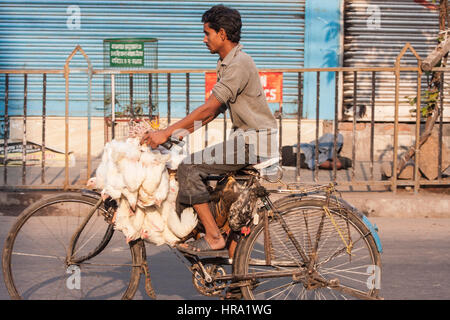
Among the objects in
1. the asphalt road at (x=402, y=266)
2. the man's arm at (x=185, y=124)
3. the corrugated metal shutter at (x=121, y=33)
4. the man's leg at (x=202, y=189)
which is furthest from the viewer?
the corrugated metal shutter at (x=121, y=33)

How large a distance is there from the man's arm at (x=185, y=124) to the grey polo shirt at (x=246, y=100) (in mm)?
58

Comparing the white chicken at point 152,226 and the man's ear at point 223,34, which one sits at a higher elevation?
the man's ear at point 223,34

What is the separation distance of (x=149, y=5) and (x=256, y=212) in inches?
370

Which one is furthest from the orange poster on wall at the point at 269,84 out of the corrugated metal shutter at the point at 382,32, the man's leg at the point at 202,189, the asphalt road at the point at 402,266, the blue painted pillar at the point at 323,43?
the man's leg at the point at 202,189

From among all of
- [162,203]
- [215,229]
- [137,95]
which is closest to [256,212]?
[215,229]

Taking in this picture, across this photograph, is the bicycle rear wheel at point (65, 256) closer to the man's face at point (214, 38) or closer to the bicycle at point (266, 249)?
the bicycle at point (266, 249)

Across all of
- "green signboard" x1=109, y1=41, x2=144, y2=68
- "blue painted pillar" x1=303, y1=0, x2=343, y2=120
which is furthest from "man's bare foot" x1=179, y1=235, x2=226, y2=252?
"green signboard" x1=109, y1=41, x2=144, y2=68

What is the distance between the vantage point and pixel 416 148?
25.7ft

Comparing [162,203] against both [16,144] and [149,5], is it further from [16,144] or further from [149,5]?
[149,5]

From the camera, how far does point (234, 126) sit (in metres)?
3.83

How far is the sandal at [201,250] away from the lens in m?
3.77

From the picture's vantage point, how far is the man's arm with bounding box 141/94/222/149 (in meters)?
3.54

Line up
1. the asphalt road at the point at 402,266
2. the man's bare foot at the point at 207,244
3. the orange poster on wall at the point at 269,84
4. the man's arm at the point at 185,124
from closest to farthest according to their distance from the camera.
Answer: the man's arm at the point at 185,124 → the man's bare foot at the point at 207,244 → the asphalt road at the point at 402,266 → the orange poster on wall at the point at 269,84

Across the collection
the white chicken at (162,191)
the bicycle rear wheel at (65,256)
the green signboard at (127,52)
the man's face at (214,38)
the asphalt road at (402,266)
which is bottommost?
the asphalt road at (402,266)
